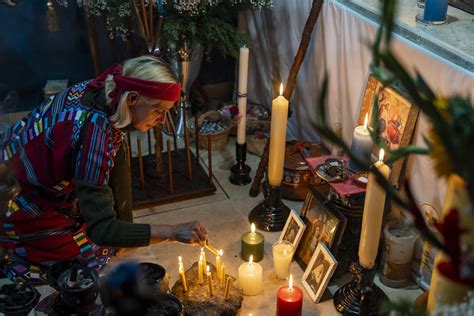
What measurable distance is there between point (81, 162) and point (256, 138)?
58.1 inches

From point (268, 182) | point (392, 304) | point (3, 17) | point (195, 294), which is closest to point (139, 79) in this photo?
point (195, 294)

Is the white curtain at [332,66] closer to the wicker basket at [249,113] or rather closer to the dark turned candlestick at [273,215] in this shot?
the wicker basket at [249,113]

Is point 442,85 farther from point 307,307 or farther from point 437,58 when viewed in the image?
point 307,307

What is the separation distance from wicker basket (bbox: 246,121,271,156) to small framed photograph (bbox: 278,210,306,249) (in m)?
0.72

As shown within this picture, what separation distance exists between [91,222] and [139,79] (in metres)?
0.42

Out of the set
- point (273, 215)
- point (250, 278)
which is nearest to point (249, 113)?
point (273, 215)

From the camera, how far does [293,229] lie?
8.01ft

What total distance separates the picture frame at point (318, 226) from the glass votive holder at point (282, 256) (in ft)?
0.33

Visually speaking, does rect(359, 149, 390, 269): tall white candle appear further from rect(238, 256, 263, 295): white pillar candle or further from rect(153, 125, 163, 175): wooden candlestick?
rect(153, 125, 163, 175): wooden candlestick

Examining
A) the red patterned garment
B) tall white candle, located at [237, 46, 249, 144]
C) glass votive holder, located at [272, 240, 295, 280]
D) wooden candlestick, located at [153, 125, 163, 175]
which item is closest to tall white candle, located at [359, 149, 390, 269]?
glass votive holder, located at [272, 240, 295, 280]

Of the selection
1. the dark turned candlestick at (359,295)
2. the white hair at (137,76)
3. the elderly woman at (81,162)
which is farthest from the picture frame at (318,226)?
the white hair at (137,76)

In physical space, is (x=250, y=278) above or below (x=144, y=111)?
below

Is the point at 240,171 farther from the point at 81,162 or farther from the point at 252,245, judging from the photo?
the point at 81,162

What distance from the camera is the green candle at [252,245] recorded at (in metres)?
2.39
